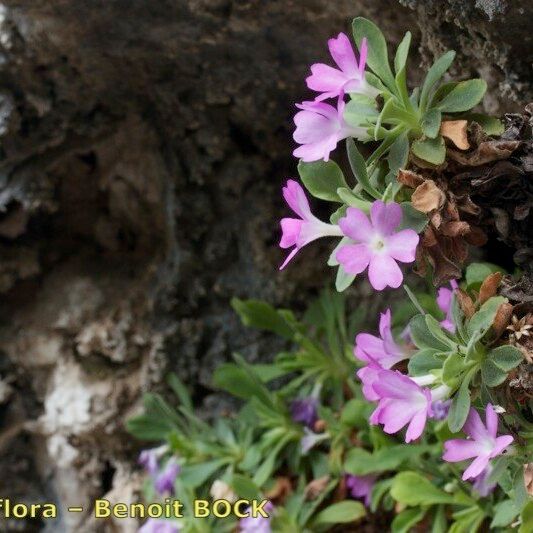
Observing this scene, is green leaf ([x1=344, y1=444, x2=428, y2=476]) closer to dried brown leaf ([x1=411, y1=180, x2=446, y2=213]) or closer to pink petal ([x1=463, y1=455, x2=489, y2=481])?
pink petal ([x1=463, y1=455, x2=489, y2=481])

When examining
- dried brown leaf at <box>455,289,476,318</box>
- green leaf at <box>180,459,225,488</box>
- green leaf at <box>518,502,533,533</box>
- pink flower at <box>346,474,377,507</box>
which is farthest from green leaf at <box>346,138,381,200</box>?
green leaf at <box>180,459,225,488</box>

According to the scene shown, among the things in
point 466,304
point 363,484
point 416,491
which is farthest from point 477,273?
point 363,484

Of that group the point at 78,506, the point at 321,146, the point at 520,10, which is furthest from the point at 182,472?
the point at 520,10

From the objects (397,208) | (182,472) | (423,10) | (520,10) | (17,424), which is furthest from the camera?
(17,424)

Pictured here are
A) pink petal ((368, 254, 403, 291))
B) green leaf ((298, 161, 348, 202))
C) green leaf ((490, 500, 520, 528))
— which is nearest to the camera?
pink petal ((368, 254, 403, 291))

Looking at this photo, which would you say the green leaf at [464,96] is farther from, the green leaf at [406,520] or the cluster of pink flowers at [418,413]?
the green leaf at [406,520]

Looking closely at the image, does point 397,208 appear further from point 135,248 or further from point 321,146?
point 135,248

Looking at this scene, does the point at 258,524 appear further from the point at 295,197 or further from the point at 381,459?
the point at 295,197
